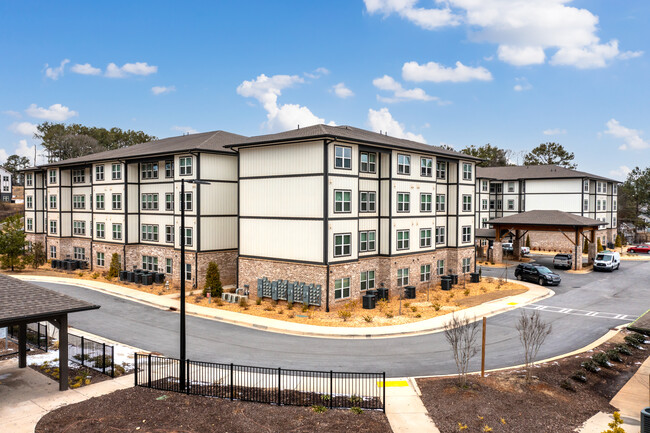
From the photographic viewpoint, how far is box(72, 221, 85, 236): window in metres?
48.9

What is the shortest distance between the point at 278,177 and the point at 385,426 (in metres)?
20.8

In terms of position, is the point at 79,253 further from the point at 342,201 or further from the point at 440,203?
the point at 440,203

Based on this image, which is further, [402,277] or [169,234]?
[169,234]

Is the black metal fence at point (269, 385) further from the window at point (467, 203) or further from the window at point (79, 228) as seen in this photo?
the window at point (79, 228)

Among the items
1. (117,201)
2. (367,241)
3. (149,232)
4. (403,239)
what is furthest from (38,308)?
(117,201)

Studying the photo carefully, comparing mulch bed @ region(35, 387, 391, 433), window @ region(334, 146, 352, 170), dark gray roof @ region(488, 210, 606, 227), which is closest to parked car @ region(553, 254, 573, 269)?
dark gray roof @ region(488, 210, 606, 227)

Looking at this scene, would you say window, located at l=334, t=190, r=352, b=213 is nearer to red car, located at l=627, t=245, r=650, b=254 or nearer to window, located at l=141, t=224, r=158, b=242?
window, located at l=141, t=224, r=158, b=242

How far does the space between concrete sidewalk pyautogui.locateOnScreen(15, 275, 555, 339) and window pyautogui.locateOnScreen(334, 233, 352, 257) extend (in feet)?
19.0

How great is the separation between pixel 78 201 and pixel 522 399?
48.0 meters

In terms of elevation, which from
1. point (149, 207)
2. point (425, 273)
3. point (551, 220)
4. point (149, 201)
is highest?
point (149, 201)

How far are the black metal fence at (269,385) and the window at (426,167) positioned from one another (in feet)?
73.8

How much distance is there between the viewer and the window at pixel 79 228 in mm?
48906

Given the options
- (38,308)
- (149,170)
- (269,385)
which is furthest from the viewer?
(149,170)

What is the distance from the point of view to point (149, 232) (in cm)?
4178
